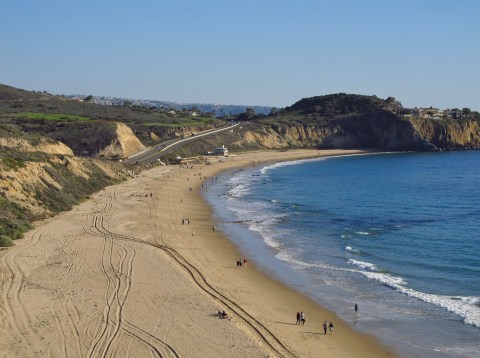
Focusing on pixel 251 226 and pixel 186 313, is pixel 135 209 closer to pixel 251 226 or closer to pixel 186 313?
pixel 251 226

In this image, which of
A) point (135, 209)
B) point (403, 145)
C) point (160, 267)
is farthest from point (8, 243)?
point (403, 145)

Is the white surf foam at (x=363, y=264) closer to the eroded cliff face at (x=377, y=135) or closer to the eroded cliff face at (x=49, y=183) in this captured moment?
the eroded cliff face at (x=49, y=183)

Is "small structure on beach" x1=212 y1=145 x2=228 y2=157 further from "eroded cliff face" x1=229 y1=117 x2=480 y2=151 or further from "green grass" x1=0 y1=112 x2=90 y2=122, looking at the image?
"green grass" x1=0 y1=112 x2=90 y2=122

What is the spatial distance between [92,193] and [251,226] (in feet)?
71.3

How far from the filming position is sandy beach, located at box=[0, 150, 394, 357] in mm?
22188

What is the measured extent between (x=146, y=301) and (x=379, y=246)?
1928 cm

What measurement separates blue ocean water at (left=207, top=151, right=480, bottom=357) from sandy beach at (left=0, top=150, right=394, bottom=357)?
1877 millimetres

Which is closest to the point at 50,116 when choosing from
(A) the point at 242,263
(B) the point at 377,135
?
(B) the point at 377,135

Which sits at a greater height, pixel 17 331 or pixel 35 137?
pixel 35 137

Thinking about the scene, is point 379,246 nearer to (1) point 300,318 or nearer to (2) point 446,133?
(1) point 300,318

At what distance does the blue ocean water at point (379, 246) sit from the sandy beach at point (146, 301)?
188 centimetres

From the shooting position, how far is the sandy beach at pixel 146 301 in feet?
72.8

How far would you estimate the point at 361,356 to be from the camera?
2270 centimetres

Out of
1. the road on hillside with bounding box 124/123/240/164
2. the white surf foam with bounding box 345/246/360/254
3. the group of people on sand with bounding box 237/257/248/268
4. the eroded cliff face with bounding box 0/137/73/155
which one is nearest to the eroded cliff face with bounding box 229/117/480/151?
the road on hillside with bounding box 124/123/240/164
